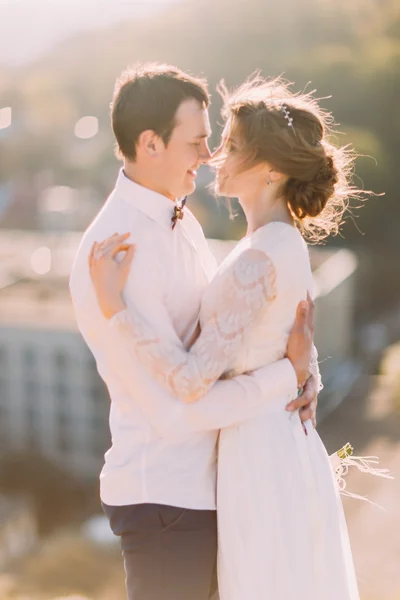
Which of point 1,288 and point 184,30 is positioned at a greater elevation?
point 184,30

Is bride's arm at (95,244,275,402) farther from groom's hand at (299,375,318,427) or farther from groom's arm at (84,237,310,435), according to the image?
groom's hand at (299,375,318,427)

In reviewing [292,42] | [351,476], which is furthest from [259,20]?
[351,476]

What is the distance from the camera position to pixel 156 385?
1373mm

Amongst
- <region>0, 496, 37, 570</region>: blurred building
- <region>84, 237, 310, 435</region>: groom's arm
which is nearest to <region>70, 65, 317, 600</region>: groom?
<region>84, 237, 310, 435</region>: groom's arm

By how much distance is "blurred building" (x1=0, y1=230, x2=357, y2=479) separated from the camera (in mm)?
15750

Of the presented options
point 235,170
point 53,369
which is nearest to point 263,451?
point 235,170

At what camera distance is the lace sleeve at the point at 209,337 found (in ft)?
4.42

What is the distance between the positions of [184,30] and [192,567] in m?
Answer: 25.7

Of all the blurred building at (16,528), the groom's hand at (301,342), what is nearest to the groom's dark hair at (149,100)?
the groom's hand at (301,342)

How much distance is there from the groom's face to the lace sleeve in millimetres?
223

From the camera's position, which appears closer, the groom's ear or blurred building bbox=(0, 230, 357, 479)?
the groom's ear

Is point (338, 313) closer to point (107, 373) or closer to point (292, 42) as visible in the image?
point (292, 42)

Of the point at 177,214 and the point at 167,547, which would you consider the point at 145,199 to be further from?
the point at 167,547

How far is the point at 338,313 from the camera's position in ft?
63.5
